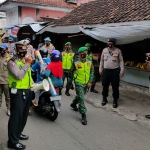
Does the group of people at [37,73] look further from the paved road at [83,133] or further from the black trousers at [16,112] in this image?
the paved road at [83,133]

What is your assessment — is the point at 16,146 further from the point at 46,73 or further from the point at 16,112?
the point at 46,73

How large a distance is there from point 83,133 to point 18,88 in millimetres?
1728

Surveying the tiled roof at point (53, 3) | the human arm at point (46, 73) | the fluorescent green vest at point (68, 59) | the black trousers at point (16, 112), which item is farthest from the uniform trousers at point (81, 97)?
the tiled roof at point (53, 3)

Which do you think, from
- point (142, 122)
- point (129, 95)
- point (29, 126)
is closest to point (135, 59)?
point (129, 95)

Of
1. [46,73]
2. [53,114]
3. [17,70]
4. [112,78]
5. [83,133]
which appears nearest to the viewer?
[17,70]

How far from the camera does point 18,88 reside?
11.4 ft

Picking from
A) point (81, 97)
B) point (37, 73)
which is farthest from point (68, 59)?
point (81, 97)

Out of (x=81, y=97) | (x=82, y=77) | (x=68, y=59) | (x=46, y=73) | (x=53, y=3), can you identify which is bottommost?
(x=81, y=97)

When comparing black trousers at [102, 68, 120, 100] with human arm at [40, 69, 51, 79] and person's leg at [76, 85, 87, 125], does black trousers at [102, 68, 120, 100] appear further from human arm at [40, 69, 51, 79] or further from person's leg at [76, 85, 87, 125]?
human arm at [40, 69, 51, 79]

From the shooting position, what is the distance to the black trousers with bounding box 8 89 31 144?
11.4 ft

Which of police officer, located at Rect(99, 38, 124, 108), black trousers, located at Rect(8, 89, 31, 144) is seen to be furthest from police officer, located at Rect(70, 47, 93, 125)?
black trousers, located at Rect(8, 89, 31, 144)

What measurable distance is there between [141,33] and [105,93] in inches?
74.2

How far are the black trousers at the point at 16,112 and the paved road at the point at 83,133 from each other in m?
0.37

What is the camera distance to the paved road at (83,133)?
399 centimetres
